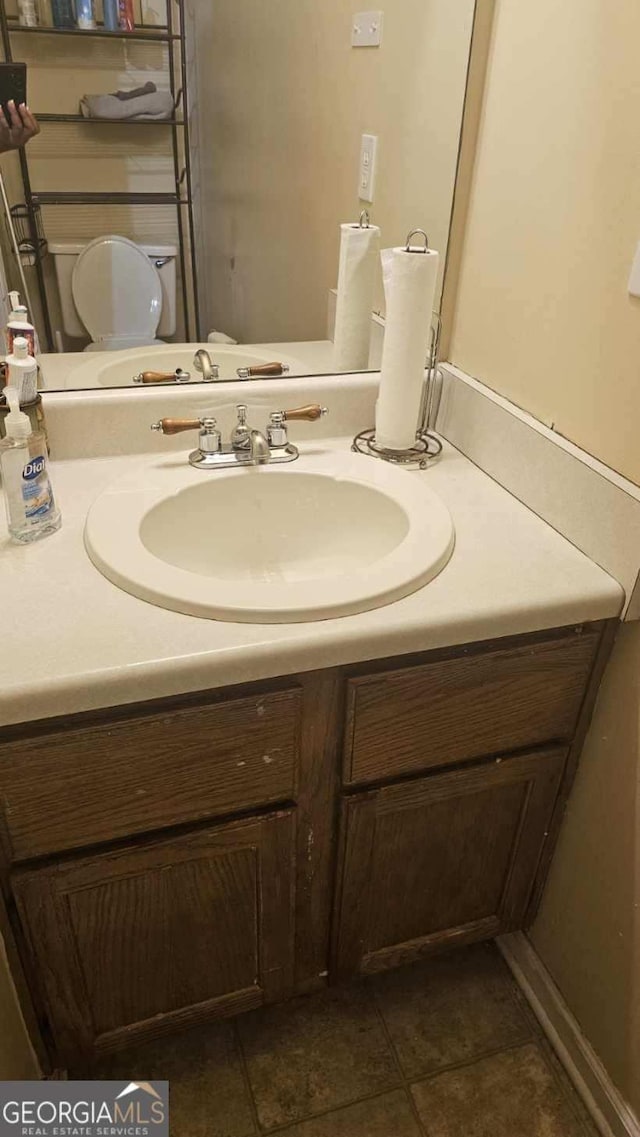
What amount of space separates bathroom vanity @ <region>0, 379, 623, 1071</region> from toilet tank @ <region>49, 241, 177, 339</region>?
151mm

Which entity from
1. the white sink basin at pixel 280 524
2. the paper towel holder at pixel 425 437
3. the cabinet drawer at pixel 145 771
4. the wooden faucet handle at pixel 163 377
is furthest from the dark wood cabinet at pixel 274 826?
the wooden faucet handle at pixel 163 377

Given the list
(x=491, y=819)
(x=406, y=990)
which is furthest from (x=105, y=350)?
(x=406, y=990)

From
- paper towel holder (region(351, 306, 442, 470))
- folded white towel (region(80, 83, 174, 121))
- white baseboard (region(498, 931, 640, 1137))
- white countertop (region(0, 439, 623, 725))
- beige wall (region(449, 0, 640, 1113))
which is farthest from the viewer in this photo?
paper towel holder (region(351, 306, 442, 470))

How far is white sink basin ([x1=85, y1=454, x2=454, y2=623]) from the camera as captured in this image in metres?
0.94

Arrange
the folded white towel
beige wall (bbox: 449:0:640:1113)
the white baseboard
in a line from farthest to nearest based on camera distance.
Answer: the white baseboard < the folded white towel < beige wall (bbox: 449:0:640:1113)

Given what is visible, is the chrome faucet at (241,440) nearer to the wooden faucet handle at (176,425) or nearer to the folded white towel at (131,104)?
the wooden faucet handle at (176,425)

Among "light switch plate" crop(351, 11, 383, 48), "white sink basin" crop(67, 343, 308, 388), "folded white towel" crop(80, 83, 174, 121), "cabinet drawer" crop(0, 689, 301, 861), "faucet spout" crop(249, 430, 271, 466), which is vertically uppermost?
"light switch plate" crop(351, 11, 383, 48)

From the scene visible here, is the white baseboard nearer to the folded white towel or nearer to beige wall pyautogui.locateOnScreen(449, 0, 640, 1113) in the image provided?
beige wall pyautogui.locateOnScreen(449, 0, 640, 1113)

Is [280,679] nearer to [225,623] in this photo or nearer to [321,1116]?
[225,623]

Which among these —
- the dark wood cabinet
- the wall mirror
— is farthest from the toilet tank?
the dark wood cabinet

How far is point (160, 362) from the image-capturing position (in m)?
1.21

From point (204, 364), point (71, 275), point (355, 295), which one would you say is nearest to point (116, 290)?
point (71, 275)

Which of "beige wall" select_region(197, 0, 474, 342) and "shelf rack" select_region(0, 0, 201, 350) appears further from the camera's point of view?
"beige wall" select_region(197, 0, 474, 342)

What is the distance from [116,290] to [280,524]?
0.42 metres
